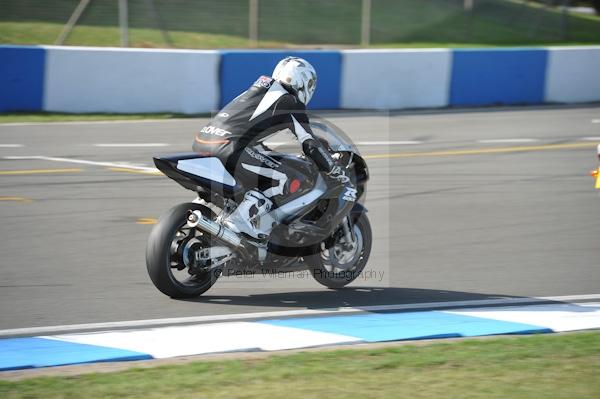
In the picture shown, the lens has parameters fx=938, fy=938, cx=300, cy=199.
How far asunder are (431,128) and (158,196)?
19.9ft

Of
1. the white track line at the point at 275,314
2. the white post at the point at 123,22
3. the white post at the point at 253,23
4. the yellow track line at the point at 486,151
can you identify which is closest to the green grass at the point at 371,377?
the white track line at the point at 275,314

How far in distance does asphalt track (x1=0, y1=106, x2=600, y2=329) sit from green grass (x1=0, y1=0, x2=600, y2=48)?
344 centimetres

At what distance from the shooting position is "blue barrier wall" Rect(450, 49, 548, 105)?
56.6 feet

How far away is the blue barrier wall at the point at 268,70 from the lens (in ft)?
51.8

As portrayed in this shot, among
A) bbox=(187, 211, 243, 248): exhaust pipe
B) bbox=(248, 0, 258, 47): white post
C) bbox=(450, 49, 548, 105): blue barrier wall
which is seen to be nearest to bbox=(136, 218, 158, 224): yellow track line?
bbox=(187, 211, 243, 248): exhaust pipe

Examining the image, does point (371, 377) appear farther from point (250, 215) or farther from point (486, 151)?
point (486, 151)

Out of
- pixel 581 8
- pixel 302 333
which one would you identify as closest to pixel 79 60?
pixel 302 333

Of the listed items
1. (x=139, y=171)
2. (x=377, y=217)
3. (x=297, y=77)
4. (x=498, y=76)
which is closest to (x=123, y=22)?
(x=139, y=171)

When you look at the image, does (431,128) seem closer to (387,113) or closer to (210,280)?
(387,113)

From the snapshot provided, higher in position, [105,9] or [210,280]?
[105,9]

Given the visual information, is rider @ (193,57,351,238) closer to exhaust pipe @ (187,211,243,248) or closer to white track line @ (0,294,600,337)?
exhaust pipe @ (187,211,243,248)

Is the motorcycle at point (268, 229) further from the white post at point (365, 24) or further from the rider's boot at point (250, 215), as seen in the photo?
the white post at point (365, 24)

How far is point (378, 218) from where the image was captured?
388 inches

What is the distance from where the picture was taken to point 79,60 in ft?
50.8
